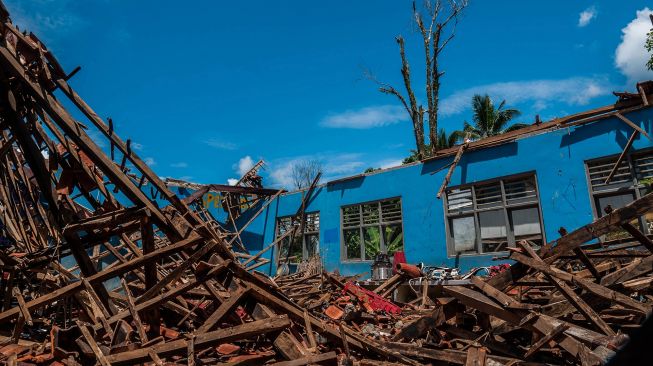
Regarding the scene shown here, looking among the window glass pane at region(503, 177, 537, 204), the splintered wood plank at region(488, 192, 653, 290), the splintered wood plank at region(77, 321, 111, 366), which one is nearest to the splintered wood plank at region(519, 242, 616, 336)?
the splintered wood plank at region(488, 192, 653, 290)

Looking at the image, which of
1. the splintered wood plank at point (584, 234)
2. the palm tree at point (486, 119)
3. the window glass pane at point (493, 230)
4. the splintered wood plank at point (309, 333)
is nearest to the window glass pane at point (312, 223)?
the window glass pane at point (493, 230)

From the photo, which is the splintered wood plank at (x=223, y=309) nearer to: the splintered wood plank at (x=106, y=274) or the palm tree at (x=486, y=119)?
the splintered wood plank at (x=106, y=274)

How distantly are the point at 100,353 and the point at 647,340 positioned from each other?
391 centimetres

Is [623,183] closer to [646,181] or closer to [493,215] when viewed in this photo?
[646,181]

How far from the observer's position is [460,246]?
11977 millimetres

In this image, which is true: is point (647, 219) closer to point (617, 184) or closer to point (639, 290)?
point (617, 184)

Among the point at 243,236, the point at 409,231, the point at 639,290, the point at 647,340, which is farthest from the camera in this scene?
the point at 243,236

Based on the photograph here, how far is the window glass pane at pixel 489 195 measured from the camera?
1144cm

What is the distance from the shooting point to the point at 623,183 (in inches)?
369

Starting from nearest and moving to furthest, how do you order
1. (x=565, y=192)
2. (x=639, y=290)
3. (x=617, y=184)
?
(x=639, y=290)
(x=617, y=184)
(x=565, y=192)

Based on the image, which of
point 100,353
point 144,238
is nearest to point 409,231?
point 144,238

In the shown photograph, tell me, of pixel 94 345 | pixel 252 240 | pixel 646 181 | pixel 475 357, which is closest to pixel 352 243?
pixel 252 240

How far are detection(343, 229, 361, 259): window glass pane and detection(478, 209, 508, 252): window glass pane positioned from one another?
522 cm

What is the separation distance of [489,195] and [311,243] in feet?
25.7
